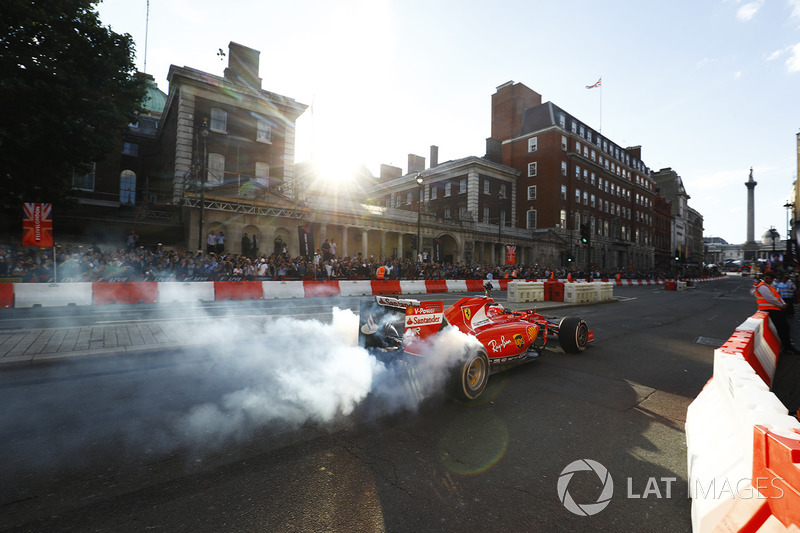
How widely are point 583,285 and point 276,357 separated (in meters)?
16.3

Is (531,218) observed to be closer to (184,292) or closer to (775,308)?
(775,308)

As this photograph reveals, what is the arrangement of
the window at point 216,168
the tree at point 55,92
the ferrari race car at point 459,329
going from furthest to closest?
the window at point 216,168, the tree at point 55,92, the ferrari race car at point 459,329

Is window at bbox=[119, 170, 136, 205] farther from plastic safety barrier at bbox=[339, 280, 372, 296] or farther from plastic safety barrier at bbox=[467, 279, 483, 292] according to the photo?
plastic safety barrier at bbox=[467, 279, 483, 292]

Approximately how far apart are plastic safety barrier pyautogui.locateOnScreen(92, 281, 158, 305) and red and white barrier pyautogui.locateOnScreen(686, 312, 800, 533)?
14.3 m

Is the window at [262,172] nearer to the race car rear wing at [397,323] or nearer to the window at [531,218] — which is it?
the race car rear wing at [397,323]

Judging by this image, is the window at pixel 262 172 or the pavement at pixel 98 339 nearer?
the pavement at pixel 98 339

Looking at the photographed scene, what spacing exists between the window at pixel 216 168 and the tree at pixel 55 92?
10830 millimetres

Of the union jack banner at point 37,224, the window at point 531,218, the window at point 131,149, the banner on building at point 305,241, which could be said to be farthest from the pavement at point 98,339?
the window at point 531,218

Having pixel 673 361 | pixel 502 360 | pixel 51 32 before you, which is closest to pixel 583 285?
pixel 673 361

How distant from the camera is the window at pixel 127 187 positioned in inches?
1439

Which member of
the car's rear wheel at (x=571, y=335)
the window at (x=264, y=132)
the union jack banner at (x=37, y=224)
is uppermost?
the window at (x=264, y=132)

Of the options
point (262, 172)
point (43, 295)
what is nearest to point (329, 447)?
point (43, 295)

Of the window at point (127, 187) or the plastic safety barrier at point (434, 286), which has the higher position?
the window at point (127, 187)

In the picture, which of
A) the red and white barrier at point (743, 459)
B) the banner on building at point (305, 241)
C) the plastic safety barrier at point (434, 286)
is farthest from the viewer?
the banner on building at point (305, 241)
